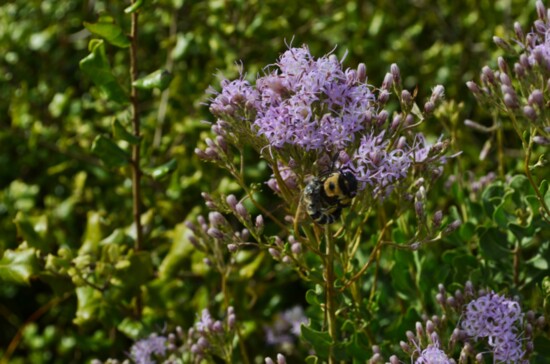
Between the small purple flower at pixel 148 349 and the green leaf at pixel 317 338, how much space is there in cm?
59

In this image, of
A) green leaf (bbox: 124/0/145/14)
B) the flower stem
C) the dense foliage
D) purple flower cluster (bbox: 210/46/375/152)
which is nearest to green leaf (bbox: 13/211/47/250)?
the dense foliage

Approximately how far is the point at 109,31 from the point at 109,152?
396 mm

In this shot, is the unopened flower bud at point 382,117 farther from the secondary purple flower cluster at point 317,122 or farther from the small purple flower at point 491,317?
the small purple flower at point 491,317

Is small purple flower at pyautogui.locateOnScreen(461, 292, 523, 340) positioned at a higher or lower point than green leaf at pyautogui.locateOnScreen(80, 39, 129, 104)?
lower

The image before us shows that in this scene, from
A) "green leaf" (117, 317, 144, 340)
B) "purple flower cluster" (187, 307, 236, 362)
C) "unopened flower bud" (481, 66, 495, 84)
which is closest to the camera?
"unopened flower bud" (481, 66, 495, 84)

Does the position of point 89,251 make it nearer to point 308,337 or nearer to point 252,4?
point 308,337

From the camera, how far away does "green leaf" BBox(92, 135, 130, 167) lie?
8.30 ft

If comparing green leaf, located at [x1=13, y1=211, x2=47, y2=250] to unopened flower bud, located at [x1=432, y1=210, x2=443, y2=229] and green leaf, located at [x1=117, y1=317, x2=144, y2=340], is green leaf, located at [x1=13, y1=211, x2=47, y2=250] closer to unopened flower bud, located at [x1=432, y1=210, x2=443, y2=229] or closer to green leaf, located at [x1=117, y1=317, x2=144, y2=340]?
green leaf, located at [x1=117, y1=317, x2=144, y2=340]

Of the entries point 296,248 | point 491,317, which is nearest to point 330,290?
point 296,248

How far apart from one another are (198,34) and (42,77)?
1.11 meters

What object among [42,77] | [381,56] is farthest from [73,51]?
[381,56]

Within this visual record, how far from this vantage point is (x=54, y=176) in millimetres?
3736

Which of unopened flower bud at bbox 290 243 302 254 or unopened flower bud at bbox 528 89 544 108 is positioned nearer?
unopened flower bud at bbox 528 89 544 108

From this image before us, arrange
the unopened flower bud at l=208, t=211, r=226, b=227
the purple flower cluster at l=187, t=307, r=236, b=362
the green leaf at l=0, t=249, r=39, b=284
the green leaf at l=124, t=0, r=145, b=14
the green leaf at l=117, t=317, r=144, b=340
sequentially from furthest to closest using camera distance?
the green leaf at l=117, t=317, r=144, b=340
the green leaf at l=0, t=249, r=39, b=284
the green leaf at l=124, t=0, r=145, b=14
the purple flower cluster at l=187, t=307, r=236, b=362
the unopened flower bud at l=208, t=211, r=226, b=227
